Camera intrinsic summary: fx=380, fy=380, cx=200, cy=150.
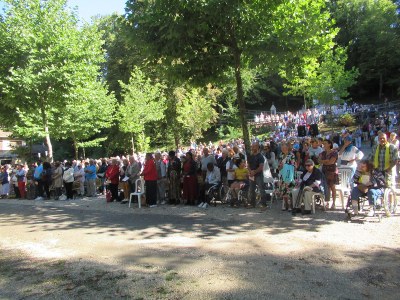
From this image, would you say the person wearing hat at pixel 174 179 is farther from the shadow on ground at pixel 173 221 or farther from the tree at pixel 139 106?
the tree at pixel 139 106

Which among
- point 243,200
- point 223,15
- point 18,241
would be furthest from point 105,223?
point 223,15

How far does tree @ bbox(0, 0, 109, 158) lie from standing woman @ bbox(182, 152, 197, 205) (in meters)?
7.19

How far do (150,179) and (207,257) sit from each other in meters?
5.99

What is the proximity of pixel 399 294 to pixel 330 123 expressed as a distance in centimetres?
2939

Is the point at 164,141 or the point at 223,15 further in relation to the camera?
the point at 164,141

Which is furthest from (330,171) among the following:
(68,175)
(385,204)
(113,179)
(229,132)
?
(229,132)

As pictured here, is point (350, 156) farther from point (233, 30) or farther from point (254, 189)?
point (233, 30)

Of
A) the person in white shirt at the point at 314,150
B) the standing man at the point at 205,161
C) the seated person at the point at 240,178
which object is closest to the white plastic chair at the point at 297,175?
the person in white shirt at the point at 314,150

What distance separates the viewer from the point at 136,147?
35.6m

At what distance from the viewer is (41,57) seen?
50.4 ft

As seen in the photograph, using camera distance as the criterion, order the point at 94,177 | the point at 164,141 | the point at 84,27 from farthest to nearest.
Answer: the point at 164,141
the point at 84,27
the point at 94,177

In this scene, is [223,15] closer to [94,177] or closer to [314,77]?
[94,177]

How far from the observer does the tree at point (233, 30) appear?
29.9ft

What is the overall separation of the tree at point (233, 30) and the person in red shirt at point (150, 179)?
3.06 m
